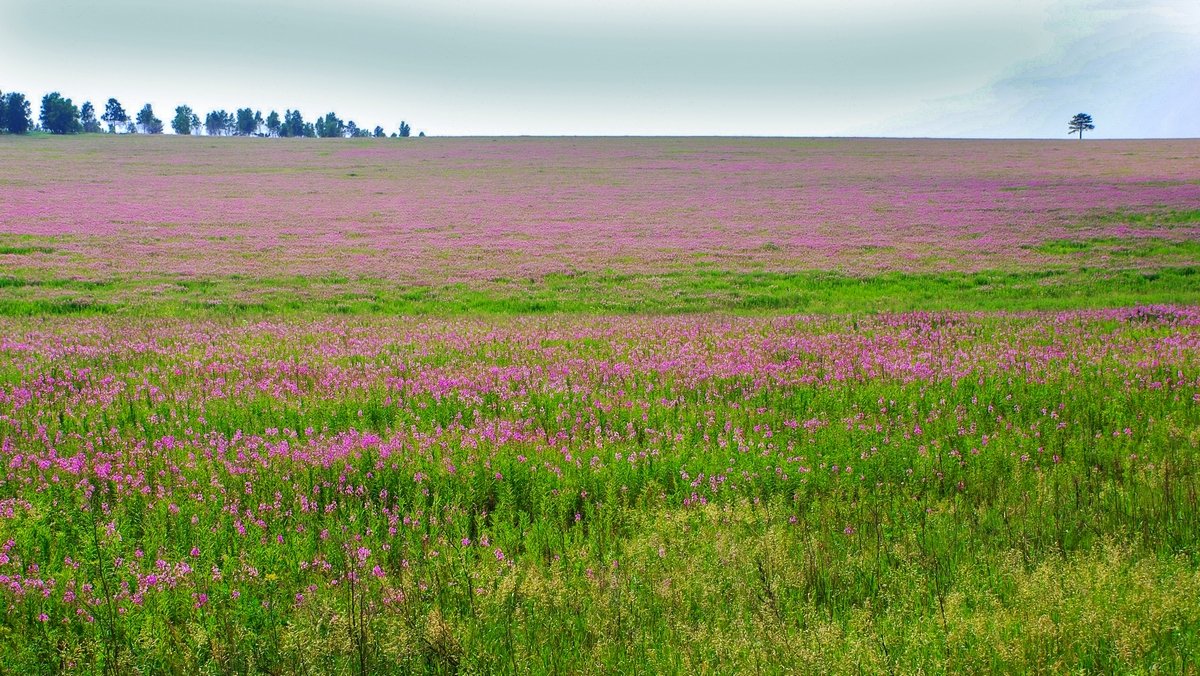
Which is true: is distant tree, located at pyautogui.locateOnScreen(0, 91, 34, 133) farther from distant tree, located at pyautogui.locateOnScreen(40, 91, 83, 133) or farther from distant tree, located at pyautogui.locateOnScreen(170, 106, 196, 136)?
distant tree, located at pyautogui.locateOnScreen(170, 106, 196, 136)

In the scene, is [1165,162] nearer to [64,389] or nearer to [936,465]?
[936,465]

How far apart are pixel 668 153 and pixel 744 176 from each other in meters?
24.9

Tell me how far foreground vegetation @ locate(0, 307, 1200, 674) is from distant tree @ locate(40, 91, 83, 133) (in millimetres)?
144247

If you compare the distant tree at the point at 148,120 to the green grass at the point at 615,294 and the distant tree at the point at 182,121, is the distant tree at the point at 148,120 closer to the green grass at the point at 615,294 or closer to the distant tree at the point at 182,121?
the distant tree at the point at 182,121

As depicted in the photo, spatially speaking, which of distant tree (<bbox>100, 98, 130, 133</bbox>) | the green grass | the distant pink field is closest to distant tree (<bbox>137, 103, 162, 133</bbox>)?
distant tree (<bbox>100, 98, 130, 133</bbox>)

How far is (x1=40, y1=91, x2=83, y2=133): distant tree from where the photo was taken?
116562mm

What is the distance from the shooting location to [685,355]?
9523 millimetres

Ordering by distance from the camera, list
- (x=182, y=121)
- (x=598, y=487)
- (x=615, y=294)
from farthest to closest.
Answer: (x=182, y=121), (x=615, y=294), (x=598, y=487)

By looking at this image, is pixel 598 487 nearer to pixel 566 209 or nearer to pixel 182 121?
pixel 566 209

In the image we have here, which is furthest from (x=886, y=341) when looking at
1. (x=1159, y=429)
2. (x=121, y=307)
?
(x=121, y=307)

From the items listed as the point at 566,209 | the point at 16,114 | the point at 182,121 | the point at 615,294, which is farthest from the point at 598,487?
the point at 182,121

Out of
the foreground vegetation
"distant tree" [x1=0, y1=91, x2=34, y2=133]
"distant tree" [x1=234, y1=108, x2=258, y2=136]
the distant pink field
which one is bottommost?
the foreground vegetation

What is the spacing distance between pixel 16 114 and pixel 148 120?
39.3 metres

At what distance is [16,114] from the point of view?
113 meters
